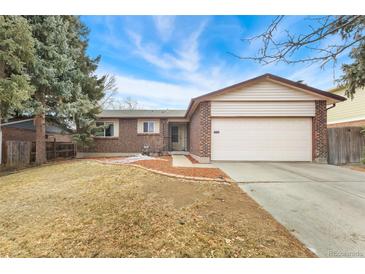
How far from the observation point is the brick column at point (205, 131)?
29.6 feet

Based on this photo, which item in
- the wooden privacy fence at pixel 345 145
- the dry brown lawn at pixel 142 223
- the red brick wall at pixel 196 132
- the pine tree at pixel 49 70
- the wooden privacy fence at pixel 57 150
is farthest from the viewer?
the wooden privacy fence at pixel 57 150

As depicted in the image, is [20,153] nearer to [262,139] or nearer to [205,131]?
[205,131]

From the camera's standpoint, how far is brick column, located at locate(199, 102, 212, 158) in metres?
9.01

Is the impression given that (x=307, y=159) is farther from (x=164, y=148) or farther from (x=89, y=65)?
(x=89, y=65)

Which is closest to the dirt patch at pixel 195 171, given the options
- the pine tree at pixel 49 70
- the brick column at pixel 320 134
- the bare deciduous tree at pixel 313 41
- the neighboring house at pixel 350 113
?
the bare deciduous tree at pixel 313 41

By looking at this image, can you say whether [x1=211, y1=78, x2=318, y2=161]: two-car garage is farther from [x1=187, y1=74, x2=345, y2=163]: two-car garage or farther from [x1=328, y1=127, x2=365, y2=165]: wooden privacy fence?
Result: [x1=328, y1=127, x2=365, y2=165]: wooden privacy fence

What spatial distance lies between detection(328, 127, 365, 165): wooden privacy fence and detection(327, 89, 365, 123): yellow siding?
4.94m

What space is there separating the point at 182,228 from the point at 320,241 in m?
1.97

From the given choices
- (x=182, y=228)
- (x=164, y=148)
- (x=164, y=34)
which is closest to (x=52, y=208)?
(x=182, y=228)

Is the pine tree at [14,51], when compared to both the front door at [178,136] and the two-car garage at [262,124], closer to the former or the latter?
the two-car garage at [262,124]

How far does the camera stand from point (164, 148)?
1416 cm

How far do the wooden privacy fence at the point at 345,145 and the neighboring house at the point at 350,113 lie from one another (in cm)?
362

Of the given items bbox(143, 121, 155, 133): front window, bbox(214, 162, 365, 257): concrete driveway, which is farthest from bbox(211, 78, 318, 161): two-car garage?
bbox(143, 121, 155, 133): front window

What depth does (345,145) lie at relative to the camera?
9.15 metres
